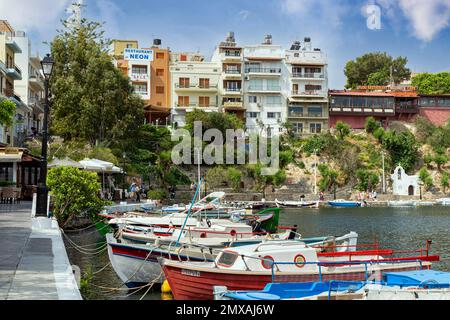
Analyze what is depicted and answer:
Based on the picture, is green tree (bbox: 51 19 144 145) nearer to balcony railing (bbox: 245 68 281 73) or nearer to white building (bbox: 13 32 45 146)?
white building (bbox: 13 32 45 146)

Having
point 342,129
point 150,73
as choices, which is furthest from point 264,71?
point 150,73

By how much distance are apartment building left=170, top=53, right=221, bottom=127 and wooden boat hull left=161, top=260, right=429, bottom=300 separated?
208 feet

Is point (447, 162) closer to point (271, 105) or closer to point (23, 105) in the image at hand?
point (271, 105)

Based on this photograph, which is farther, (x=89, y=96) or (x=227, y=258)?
(x=89, y=96)

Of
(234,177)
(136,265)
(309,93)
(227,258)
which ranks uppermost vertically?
(309,93)

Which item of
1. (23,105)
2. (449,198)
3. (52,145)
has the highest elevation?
(23,105)

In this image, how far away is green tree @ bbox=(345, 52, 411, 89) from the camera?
4058 inches

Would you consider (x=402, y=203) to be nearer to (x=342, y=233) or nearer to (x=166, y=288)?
(x=342, y=233)

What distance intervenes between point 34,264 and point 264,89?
71.2 metres

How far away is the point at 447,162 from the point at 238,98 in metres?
31.9

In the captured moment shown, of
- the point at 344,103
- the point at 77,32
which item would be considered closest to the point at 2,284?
the point at 77,32

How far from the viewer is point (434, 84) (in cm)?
9912

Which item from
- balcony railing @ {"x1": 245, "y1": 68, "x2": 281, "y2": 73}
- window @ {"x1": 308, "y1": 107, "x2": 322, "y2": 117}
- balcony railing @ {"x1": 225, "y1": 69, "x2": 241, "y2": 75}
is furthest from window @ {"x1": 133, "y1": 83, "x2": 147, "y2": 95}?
window @ {"x1": 308, "y1": 107, "x2": 322, "y2": 117}

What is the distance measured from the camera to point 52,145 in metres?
49.7
